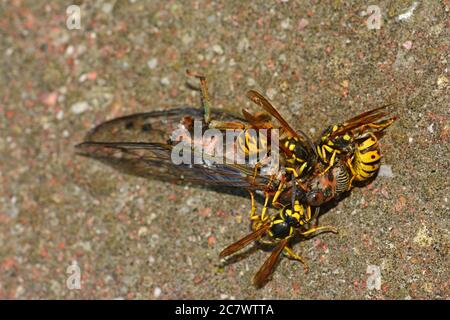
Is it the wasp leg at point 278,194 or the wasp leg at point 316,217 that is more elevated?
the wasp leg at point 278,194

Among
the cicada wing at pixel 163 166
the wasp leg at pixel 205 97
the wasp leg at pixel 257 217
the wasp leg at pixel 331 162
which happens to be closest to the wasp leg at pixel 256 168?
the cicada wing at pixel 163 166

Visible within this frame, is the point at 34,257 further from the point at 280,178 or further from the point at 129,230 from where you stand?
the point at 280,178

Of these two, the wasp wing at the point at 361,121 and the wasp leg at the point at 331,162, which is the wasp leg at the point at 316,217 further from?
the wasp wing at the point at 361,121

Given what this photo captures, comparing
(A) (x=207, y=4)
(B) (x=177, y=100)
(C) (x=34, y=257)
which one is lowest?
(C) (x=34, y=257)

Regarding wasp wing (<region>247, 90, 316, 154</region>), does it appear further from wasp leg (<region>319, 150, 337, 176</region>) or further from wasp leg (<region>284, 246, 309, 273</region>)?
wasp leg (<region>284, 246, 309, 273</region>)

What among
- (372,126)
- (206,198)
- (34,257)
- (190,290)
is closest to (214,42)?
(206,198)

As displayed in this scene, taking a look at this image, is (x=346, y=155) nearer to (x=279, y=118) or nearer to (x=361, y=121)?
(x=361, y=121)

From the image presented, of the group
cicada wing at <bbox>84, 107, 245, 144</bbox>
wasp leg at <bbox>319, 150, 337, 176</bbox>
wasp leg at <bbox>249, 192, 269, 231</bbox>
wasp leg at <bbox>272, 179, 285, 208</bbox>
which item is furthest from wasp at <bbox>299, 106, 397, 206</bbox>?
cicada wing at <bbox>84, 107, 245, 144</bbox>
